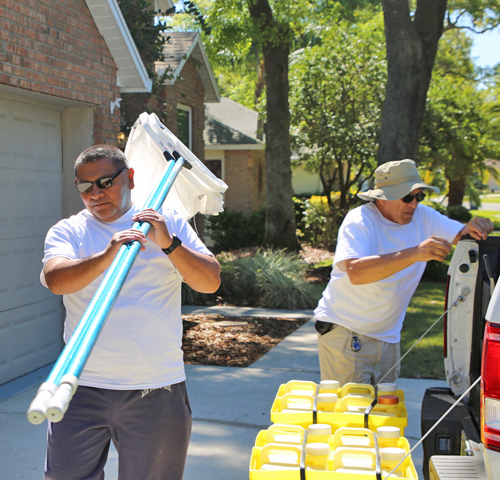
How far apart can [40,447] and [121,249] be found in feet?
9.65

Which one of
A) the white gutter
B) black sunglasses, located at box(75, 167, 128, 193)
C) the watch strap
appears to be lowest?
the watch strap

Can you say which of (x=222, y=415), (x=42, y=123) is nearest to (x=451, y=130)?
(x=42, y=123)

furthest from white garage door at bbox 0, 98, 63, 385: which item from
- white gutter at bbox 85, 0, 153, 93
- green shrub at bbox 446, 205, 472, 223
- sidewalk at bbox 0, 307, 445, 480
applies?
green shrub at bbox 446, 205, 472, 223

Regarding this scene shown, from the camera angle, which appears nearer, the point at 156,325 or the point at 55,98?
the point at 156,325

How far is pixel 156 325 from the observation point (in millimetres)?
2463

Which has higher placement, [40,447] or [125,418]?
[125,418]

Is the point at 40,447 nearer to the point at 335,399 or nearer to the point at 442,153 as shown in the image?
the point at 335,399

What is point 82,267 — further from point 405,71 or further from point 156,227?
point 405,71

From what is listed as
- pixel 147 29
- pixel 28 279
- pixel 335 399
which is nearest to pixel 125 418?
pixel 335 399

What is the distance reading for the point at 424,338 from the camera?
8.25 meters

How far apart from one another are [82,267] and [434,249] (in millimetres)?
1705

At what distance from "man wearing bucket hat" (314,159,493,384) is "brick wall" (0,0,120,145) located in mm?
3450

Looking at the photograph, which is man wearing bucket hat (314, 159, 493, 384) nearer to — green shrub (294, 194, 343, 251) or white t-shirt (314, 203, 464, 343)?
white t-shirt (314, 203, 464, 343)

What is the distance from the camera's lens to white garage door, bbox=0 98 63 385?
19.0 feet
